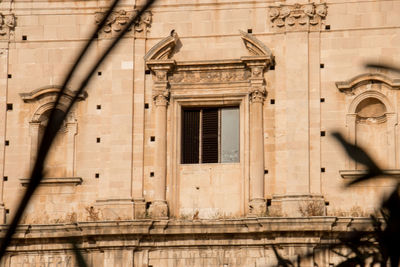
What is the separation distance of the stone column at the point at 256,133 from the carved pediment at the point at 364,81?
5.69ft

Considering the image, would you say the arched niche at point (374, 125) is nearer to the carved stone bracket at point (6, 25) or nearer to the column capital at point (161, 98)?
the column capital at point (161, 98)

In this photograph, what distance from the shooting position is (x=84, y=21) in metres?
22.5

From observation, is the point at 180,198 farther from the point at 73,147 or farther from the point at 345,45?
the point at 345,45

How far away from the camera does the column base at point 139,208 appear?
68.8ft

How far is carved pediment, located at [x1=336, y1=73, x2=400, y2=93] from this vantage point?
68.2ft

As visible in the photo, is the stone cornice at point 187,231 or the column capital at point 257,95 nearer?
the stone cornice at point 187,231

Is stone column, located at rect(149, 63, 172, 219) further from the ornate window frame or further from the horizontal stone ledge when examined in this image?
the horizontal stone ledge

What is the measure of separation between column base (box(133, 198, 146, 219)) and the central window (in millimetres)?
1369

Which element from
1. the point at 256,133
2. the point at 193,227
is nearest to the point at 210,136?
the point at 256,133

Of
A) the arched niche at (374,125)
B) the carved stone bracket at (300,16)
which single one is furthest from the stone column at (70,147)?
the arched niche at (374,125)

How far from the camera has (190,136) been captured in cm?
2189

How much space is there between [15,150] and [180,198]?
13.3ft

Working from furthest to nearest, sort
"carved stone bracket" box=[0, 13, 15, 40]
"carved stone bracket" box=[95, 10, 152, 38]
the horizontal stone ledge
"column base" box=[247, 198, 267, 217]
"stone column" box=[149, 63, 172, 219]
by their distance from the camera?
"carved stone bracket" box=[0, 13, 15, 40] < "carved stone bracket" box=[95, 10, 152, 38] < "stone column" box=[149, 63, 172, 219] < "column base" box=[247, 198, 267, 217] < the horizontal stone ledge

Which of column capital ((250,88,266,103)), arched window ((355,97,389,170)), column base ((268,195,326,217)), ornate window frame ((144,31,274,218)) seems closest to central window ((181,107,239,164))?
ornate window frame ((144,31,274,218))
